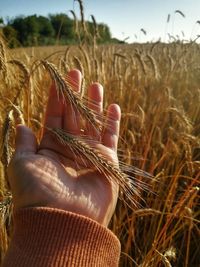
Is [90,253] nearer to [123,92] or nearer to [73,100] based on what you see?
[73,100]

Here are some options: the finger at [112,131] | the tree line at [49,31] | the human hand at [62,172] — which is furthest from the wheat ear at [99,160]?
the tree line at [49,31]

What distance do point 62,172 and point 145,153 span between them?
705 millimetres

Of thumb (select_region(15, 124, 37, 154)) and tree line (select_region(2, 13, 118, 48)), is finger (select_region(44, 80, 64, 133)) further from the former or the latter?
tree line (select_region(2, 13, 118, 48))

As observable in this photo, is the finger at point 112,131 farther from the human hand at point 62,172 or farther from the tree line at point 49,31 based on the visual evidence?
the tree line at point 49,31

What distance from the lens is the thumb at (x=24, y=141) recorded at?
3.34 ft

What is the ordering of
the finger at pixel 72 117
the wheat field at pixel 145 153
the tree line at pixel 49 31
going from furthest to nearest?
the tree line at pixel 49 31 → the wheat field at pixel 145 153 → the finger at pixel 72 117

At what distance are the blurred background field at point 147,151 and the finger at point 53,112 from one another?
77 millimetres

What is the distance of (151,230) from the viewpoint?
5.08ft

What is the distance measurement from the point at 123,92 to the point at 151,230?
1.07 metres

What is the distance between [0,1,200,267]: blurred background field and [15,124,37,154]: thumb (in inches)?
1.1

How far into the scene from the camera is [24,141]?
3.37 feet

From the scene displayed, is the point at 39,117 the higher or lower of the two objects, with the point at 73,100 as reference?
lower

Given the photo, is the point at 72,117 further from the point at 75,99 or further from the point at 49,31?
the point at 49,31

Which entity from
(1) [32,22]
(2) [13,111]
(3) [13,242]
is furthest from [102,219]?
(1) [32,22]
